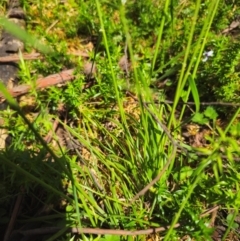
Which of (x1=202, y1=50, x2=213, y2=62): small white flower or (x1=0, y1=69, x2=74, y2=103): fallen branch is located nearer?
(x1=202, y1=50, x2=213, y2=62): small white flower

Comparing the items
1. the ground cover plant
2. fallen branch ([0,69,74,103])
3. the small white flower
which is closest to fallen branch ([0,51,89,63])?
the ground cover plant

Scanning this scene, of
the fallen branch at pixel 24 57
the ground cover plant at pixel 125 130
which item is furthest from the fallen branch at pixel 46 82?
the fallen branch at pixel 24 57

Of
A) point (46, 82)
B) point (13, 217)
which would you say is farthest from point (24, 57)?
point (13, 217)

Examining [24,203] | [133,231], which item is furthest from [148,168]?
[24,203]

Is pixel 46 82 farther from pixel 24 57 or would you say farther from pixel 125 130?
pixel 125 130

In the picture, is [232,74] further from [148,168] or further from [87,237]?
[87,237]

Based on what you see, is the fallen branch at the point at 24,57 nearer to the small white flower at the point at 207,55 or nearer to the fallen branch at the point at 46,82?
the fallen branch at the point at 46,82

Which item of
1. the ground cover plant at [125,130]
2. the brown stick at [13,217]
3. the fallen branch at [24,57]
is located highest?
the fallen branch at [24,57]

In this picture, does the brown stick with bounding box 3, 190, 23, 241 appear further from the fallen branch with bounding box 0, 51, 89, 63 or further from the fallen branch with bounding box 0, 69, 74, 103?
the fallen branch with bounding box 0, 51, 89, 63
